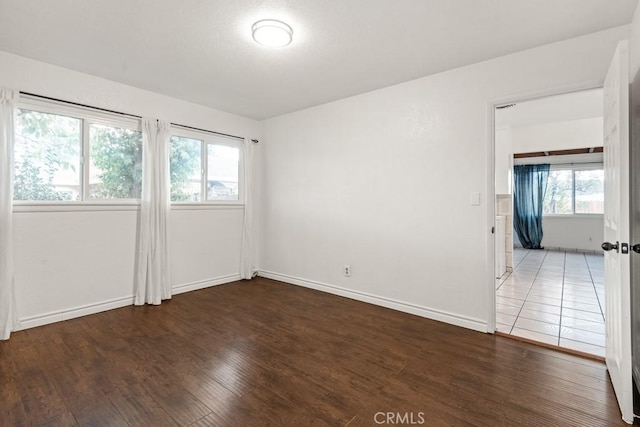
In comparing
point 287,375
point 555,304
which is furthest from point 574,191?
point 287,375

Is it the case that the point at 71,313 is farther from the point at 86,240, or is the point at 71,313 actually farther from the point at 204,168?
the point at 204,168

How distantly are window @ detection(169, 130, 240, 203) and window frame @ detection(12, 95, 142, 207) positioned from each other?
0.57 meters

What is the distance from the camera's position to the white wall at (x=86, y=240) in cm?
285

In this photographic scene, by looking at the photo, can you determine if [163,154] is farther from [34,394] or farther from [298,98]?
[34,394]

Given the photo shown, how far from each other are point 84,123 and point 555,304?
570 centimetres

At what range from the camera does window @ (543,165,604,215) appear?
24.9 ft

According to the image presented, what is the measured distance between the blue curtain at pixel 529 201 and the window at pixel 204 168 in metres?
7.69

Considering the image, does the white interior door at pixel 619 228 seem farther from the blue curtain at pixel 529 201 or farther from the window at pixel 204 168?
the blue curtain at pixel 529 201

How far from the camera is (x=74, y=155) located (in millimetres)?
3209

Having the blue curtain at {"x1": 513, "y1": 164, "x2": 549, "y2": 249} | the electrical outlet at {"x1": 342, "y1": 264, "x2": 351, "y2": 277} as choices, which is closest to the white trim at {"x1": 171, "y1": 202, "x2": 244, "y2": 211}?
the electrical outlet at {"x1": 342, "y1": 264, "x2": 351, "y2": 277}

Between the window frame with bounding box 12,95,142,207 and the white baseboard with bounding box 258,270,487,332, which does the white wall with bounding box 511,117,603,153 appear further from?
the window frame with bounding box 12,95,142,207

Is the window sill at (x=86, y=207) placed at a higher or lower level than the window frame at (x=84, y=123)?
lower

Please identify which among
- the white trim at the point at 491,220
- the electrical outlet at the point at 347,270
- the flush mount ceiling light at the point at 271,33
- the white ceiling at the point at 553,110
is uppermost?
the white ceiling at the point at 553,110

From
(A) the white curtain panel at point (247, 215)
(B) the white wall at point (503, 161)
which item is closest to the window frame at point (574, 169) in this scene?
(B) the white wall at point (503, 161)
